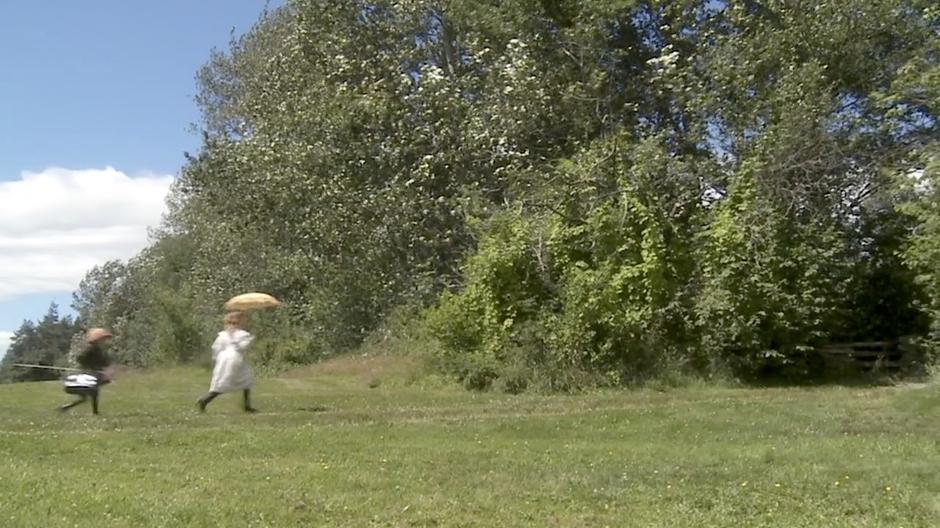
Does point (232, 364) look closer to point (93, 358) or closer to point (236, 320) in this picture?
point (236, 320)

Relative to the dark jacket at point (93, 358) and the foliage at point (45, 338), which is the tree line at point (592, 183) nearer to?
the dark jacket at point (93, 358)

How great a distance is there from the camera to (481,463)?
432 inches

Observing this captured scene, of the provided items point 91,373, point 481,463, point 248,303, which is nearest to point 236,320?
point 248,303

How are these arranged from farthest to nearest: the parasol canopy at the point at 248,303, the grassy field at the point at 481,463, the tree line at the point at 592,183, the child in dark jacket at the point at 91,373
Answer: the tree line at the point at 592,183 < the parasol canopy at the point at 248,303 < the child in dark jacket at the point at 91,373 < the grassy field at the point at 481,463

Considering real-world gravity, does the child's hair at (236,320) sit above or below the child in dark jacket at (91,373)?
above

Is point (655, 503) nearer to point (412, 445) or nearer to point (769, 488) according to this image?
point (769, 488)

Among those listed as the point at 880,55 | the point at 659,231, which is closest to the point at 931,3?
the point at 880,55

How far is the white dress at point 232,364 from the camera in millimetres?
16047

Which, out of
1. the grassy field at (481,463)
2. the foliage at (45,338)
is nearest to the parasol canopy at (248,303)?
the grassy field at (481,463)

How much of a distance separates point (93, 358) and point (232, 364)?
8.12ft

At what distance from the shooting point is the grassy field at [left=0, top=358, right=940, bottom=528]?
8523mm

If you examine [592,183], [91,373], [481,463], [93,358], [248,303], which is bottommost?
[481,463]

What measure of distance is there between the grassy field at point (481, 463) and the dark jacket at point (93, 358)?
77 centimetres

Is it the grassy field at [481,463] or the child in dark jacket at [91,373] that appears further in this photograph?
the child in dark jacket at [91,373]
